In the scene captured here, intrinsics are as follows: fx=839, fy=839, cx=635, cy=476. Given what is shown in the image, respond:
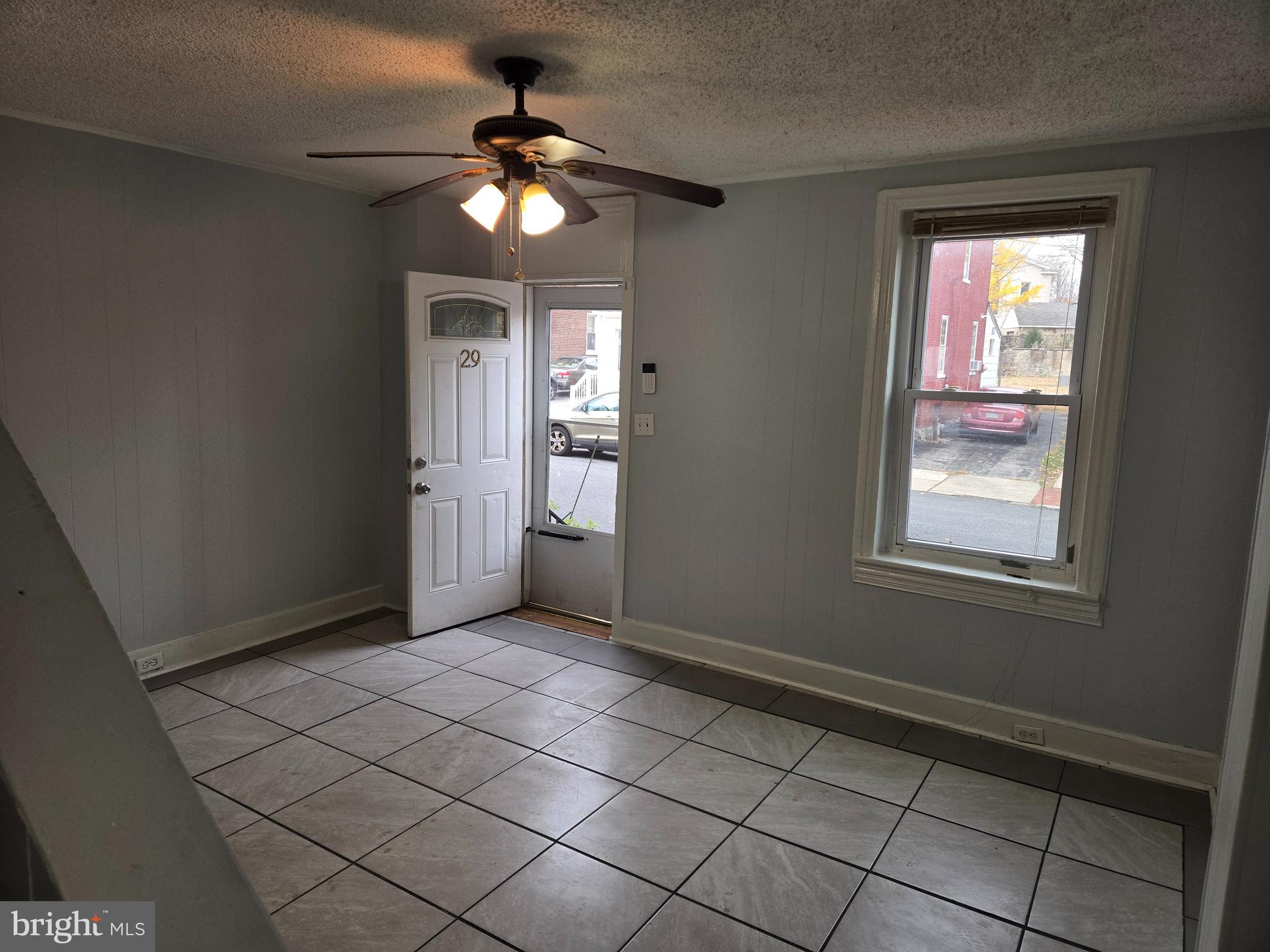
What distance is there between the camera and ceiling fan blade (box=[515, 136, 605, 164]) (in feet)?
7.50

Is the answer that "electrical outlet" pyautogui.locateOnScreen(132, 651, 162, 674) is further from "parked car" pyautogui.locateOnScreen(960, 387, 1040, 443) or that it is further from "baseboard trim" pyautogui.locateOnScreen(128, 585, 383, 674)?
"parked car" pyautogui.locateOnScreen(960, 387, 1040, 443)

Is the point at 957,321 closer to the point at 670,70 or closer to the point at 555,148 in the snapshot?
the point at 670,70

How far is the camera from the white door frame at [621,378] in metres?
4.34

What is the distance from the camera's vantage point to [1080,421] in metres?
3.30

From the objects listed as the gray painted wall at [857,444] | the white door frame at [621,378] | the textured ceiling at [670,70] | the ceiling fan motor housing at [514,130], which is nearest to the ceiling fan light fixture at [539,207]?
the ceiling fan motor housing at [514,130]

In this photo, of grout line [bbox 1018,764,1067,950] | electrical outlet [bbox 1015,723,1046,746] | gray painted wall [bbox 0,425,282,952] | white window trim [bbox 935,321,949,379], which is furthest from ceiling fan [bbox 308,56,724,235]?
electrical outlet [bbox 1015,723,1046,746]

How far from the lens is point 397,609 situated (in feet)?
16.4

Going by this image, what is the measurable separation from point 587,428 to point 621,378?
626mm

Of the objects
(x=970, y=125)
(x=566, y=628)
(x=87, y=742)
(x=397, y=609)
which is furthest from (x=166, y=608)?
(x=970, y=125)

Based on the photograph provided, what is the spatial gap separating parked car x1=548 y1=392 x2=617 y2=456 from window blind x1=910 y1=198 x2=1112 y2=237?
1.96m

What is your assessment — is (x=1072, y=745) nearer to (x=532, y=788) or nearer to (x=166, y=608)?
(x=532, y=788)

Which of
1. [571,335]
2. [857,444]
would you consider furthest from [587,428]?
[857,444]

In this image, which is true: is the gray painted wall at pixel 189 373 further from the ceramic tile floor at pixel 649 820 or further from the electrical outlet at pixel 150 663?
the ceramic tile floor at pixel 649 820

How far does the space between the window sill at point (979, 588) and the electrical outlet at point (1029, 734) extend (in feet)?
1.57
